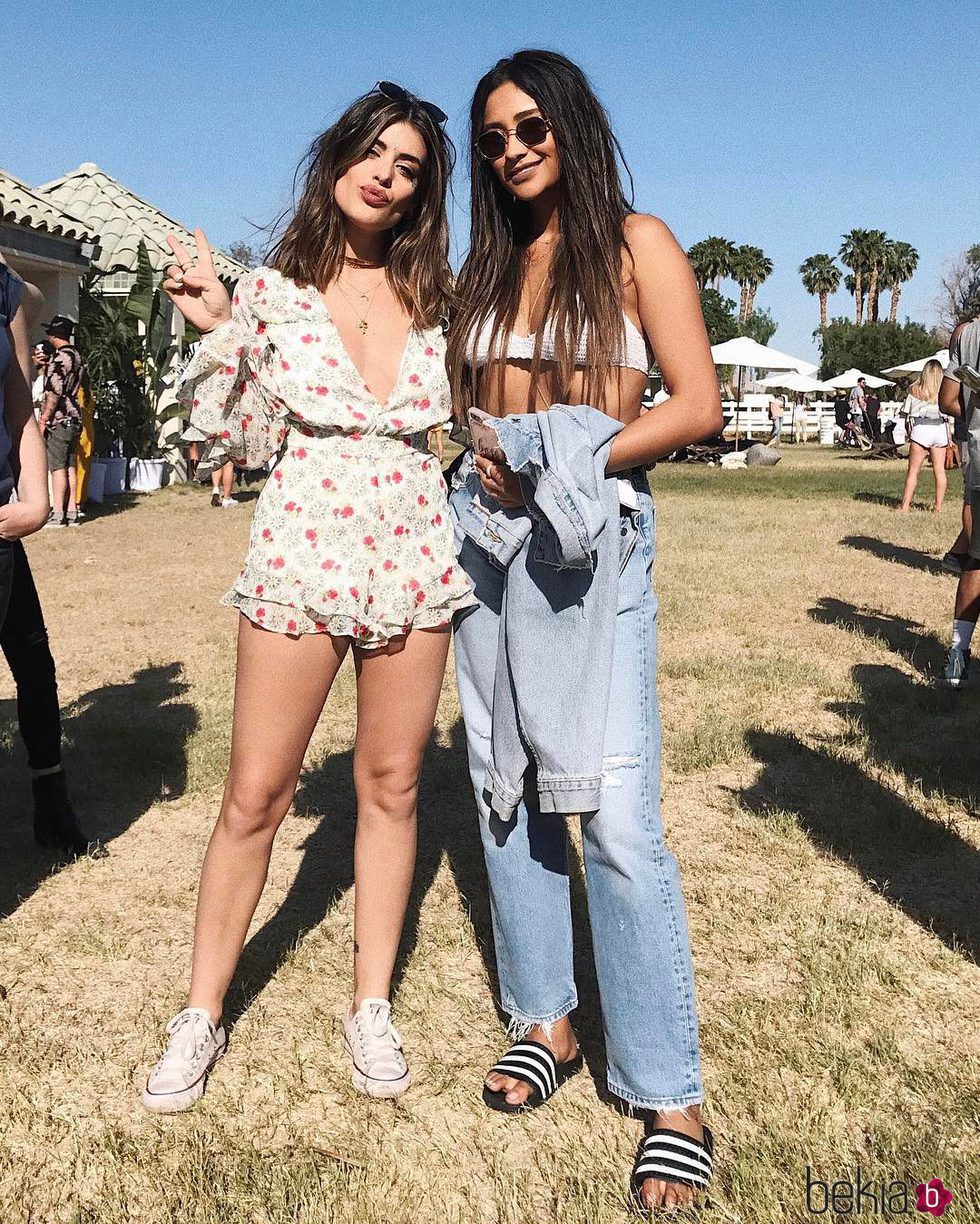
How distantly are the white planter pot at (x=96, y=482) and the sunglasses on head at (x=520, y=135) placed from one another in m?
15.2

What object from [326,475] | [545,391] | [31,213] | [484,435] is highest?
[31,213]

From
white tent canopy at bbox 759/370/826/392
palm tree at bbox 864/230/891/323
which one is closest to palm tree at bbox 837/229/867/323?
palm tree at bbox 864/230/891/323

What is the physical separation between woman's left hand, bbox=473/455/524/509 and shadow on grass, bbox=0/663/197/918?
92.8 inches

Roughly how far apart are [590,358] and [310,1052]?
74.2 inches

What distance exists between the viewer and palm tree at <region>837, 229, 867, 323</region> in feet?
260

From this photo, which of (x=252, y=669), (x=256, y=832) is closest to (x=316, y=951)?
(x=256, y=832)

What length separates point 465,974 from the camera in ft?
10.8

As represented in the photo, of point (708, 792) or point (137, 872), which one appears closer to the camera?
point (137, 872)

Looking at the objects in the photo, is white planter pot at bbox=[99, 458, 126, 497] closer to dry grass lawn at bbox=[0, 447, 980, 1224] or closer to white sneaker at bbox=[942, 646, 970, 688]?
dry grass lawn at bbox=[0, 447, 980, 1224]

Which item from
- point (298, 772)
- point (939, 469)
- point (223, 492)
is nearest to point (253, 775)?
point (298, 772)

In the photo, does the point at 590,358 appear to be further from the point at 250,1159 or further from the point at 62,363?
the point at 62,363

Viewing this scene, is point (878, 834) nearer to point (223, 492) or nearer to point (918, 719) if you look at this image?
point (918, 719)

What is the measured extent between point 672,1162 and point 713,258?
81294 millimetres

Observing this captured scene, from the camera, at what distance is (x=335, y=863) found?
13.5ft
